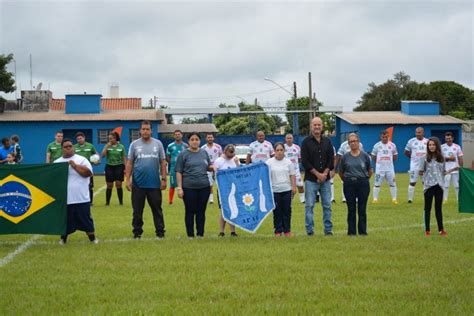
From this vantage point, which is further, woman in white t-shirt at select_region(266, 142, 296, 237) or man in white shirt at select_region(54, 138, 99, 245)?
woman in white t-shirt at select_region(266, 142, 296, 237)

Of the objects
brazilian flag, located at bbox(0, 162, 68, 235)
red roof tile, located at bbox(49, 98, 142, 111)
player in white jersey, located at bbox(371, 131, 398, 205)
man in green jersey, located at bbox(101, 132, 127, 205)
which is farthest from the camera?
red roof tile, located at bbox(49, 98, 142, 111)

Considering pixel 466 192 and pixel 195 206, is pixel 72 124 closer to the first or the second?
pixel 195 206

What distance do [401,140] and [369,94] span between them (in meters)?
32.4

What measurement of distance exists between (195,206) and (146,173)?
1040 mm

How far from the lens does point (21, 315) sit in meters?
6.99

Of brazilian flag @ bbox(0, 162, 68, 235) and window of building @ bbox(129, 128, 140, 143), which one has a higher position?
window of building @ bbox(129, 128, 140, 143)

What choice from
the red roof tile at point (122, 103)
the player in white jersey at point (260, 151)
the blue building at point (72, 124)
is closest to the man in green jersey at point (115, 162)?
the player in white jersey at point (260, 151)

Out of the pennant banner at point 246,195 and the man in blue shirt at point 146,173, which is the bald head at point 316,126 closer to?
the pennant banner at point 246,195

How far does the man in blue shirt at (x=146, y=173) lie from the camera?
500 inches

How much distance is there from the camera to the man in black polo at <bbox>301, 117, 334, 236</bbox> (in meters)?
12.8

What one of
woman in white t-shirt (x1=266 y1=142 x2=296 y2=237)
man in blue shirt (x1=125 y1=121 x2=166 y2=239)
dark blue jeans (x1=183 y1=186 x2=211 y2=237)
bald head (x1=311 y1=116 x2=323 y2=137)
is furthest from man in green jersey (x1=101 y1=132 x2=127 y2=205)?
bald head (x1=311 y1=116 x2=323 y2=137)

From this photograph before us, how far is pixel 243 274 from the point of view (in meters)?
8.93

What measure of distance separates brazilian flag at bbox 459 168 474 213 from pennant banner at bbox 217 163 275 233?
3.56 metres

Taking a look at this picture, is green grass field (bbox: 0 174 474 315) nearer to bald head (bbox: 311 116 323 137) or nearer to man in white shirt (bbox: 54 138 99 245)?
man in white shirt (bbox: 54 138 99 245)
